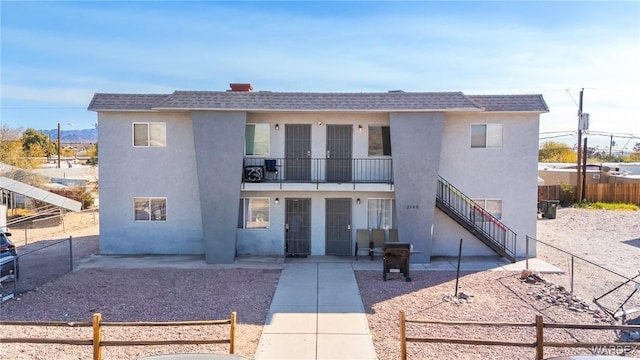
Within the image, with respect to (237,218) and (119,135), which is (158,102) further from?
(237,218)

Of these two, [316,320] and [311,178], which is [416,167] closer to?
[311,178]

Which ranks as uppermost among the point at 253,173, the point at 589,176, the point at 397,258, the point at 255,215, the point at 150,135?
the point at 150,135

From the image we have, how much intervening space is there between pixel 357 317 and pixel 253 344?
2.64 metres

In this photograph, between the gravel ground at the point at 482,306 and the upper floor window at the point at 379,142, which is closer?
the gravel ground at the point at 482,306

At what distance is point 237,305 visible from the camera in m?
10.8

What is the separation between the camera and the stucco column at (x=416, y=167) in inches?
589

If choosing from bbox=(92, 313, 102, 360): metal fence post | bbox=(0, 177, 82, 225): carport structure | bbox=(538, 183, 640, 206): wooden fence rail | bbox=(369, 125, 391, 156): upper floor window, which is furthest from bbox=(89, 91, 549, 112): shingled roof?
bbox=(538, 183, 640, 206): wooden fence rail

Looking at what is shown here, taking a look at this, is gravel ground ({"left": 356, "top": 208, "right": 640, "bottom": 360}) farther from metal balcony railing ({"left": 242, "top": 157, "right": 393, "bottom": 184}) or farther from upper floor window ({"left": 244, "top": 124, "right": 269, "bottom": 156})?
upper floor window ({"left": 244, "top": 124, "right": 269, "bottom": 156})

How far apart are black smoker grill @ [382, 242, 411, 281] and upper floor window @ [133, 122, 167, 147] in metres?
9.19

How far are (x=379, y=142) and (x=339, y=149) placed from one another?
1535 millimetres

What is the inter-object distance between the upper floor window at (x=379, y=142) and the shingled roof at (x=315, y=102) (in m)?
1.45

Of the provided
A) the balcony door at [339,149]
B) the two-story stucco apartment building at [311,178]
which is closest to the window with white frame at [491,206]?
the two-story stucco apartment building at [311,178]

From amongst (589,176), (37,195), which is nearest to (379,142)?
(37,195)

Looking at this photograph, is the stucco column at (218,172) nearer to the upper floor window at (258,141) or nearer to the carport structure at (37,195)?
the upper floor window at (258,141)
